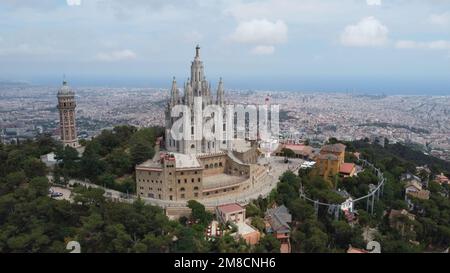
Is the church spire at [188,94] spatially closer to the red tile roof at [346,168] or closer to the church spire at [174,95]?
the church spire at [174,95]

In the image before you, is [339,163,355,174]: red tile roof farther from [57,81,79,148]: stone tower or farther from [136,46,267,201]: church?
[57,81,79,148]: stone tower

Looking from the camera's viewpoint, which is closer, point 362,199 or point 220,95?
point 362,199

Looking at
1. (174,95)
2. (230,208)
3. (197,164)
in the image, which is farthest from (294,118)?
(230,208)

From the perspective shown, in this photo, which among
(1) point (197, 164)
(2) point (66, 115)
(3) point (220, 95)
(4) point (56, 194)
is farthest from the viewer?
(2) point (66, 115)

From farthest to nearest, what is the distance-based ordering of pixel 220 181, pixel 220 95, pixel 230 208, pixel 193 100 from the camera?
pixel 220 95
pixel 193 100
pixel 220 181
pixel 230 208

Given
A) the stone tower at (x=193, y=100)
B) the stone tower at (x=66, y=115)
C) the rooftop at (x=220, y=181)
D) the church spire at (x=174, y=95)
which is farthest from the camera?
the stone tower at (x=66, y=115)

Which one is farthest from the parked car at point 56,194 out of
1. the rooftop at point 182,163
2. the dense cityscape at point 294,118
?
the dense cityscape at point 294,118

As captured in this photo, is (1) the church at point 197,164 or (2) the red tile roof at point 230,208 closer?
(2) the red tile roof at point 230,208

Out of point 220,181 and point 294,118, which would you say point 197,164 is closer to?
point 220,181

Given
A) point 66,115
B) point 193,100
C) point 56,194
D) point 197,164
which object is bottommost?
point 56,194

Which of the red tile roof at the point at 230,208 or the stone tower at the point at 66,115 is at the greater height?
the stone tower at the point at 66,115
